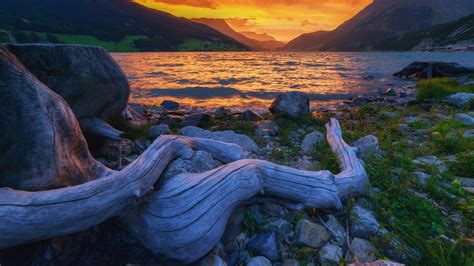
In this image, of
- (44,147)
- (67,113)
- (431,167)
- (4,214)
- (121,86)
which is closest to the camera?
(4,214)

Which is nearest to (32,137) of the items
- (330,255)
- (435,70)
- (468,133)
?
(330,255)

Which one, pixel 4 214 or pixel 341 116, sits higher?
pixel 4 214

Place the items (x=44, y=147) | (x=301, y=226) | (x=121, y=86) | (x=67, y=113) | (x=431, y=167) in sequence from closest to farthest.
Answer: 1. (x=44, y=147)
2. (x=301, y=226)
3. (x=67, y=113)
4. (x=431, y=167)
5. (x=121, y=86)

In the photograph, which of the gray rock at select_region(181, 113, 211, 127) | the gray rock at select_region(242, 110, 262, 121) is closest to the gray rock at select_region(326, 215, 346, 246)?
the gray rock at select_region(181, 113, 211, 127)

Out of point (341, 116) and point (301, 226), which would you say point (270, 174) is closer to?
point (301, 226)

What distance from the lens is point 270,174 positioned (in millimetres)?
3438

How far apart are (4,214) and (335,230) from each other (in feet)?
9.71

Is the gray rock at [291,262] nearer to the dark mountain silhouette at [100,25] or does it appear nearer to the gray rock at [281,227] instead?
the gray rock at [281,227]

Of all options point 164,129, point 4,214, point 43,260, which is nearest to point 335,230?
point 43,260

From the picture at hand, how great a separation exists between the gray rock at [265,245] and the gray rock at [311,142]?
310cm

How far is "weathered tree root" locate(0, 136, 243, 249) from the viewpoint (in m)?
2.19

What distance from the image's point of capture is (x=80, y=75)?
512 centimetres

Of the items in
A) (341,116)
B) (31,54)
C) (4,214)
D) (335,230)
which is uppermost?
(31,54)

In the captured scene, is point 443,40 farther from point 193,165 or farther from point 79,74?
point 193,165
